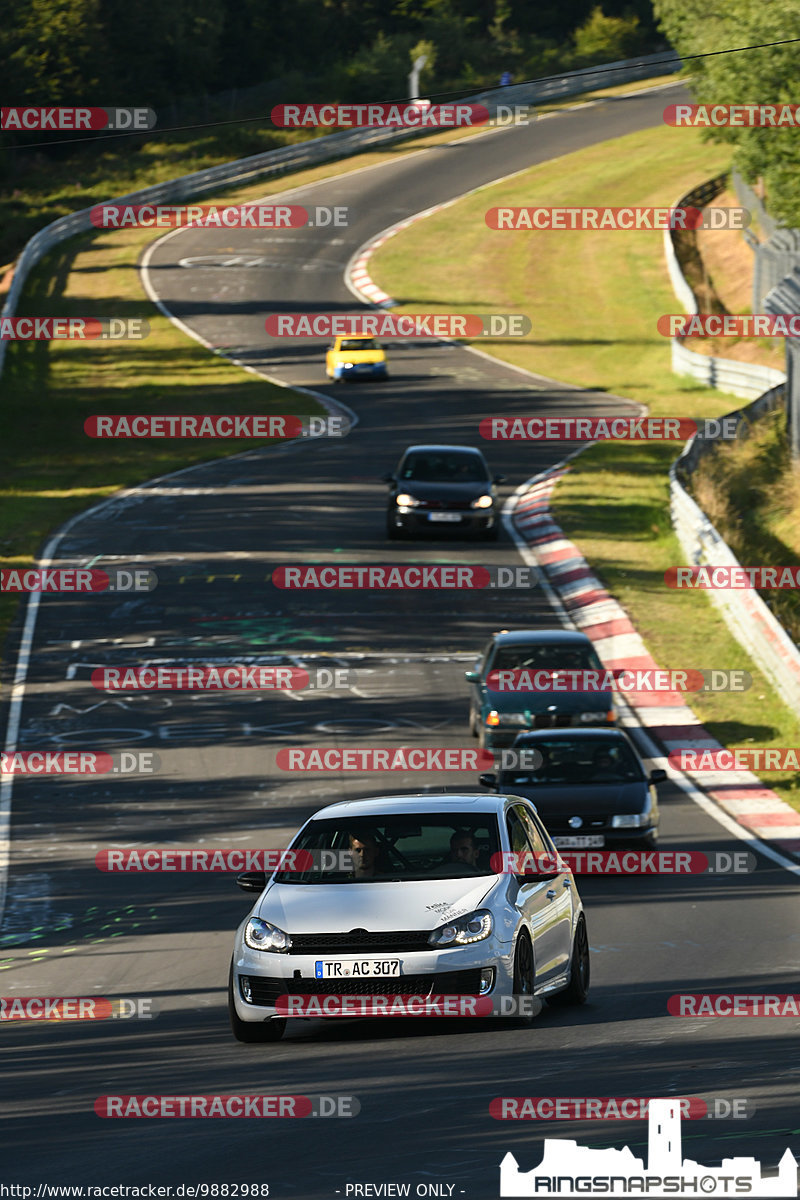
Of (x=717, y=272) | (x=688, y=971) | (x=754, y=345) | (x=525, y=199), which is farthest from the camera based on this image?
(x=525, y=199)

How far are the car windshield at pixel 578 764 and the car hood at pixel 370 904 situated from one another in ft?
25.7

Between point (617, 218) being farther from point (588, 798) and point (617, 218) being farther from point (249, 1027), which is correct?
point (249, 1027)

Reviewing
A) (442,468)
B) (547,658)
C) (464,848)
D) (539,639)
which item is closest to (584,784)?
(547,658)

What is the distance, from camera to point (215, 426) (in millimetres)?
→ 46562

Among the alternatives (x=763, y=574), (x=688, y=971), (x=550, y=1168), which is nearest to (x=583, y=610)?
(x=763, y=574)

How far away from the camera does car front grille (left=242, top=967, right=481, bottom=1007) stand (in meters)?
10.1

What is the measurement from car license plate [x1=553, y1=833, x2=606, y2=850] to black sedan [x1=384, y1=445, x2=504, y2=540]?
52.1 feet

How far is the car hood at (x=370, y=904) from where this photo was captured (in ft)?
33.5

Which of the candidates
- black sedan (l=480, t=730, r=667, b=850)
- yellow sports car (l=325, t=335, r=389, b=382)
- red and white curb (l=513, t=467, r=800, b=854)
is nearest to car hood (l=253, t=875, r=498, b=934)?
black sedan (l=480, t=730, r=667, b=850)

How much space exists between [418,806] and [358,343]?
141 feet

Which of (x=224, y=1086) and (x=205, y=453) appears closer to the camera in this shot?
(x=224, y=1086)

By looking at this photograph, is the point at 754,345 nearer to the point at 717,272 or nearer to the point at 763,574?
→ the point at 717,272

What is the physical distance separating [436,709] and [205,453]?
859 inches

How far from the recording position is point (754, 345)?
55.8m
